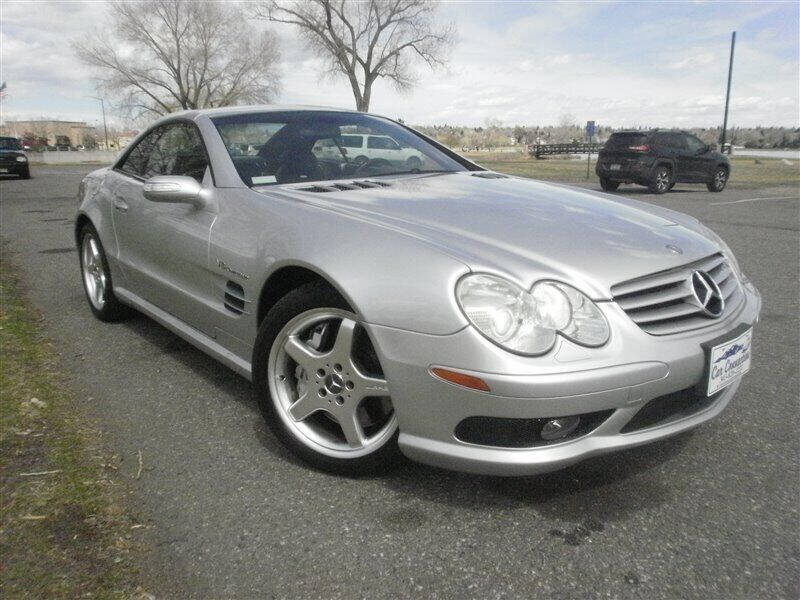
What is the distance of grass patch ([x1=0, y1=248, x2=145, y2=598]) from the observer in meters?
1.88

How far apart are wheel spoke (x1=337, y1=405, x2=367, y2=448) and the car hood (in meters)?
0.67

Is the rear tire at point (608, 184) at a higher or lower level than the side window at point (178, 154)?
lower

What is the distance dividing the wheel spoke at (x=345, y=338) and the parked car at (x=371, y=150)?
4.34 ft

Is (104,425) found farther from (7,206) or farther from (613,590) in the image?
(7,206)

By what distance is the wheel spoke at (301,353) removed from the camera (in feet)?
8.01

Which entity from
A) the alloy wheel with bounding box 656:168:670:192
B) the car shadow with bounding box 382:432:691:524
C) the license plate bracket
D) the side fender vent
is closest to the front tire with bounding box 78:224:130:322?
the side fender vent

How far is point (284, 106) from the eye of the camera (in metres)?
3.71

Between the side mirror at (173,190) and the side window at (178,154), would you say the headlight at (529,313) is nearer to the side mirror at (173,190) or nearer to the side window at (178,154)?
the side mirror at (173,190)

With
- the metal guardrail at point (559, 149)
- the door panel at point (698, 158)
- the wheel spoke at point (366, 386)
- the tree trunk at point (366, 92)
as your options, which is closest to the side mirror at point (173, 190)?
the wheel spoke at point (366, 386)

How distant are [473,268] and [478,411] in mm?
428

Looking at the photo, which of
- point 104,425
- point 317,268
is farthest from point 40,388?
point 317,268

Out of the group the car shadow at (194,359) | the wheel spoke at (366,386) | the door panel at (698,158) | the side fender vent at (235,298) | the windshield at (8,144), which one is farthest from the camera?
the windshield at (8,144)

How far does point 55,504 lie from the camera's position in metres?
2.25

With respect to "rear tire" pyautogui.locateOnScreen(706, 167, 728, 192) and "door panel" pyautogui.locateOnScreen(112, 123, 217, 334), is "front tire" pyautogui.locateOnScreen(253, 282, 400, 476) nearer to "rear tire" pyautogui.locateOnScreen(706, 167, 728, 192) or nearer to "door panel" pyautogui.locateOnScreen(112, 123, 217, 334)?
"door panel" pyautogui.locateOnScreen(112, 123, 217, 334)
